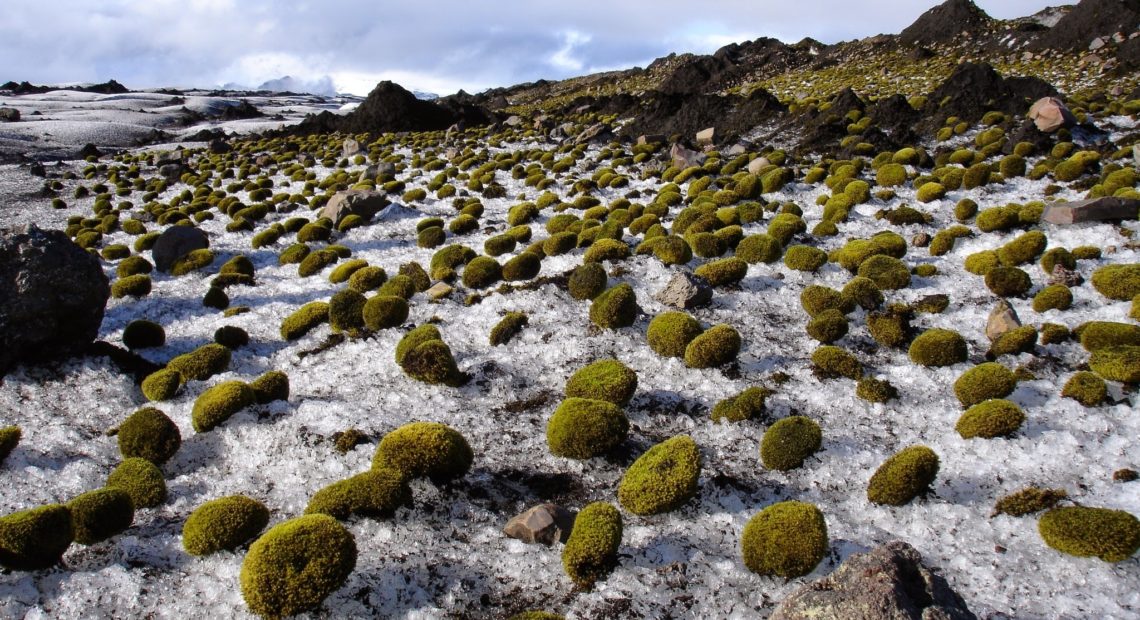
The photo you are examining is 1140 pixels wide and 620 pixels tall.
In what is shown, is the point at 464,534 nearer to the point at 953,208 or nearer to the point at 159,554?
the point at 159,554

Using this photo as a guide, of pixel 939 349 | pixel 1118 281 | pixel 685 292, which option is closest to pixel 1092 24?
pixel 1118 281

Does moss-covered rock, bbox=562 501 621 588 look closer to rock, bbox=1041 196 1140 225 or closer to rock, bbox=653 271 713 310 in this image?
rock, bbox=653 271 713 310

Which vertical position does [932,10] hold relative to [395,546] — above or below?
above

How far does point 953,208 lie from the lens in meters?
20.8

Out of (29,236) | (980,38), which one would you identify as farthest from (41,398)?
(980,38)

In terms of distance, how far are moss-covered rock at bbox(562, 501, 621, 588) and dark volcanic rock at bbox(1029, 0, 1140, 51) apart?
189ft

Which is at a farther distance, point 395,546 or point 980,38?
point 980,38

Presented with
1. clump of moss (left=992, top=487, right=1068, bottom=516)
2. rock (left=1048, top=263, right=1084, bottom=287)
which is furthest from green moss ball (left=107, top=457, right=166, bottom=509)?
rock (left=1048, top=263, right=1084, bottom=287)

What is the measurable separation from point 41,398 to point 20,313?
1.92 meters

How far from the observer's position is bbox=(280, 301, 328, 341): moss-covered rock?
1589 centimetres

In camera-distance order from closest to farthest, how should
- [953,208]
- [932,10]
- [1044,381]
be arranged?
1. [1044,381]
2. [953,208]
3. [932,10]

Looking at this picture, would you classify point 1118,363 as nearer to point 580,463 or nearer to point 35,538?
point 580,463

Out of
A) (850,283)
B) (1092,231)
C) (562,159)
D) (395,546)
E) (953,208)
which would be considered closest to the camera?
(395,546)

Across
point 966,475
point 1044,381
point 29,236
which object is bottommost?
point 966,475
